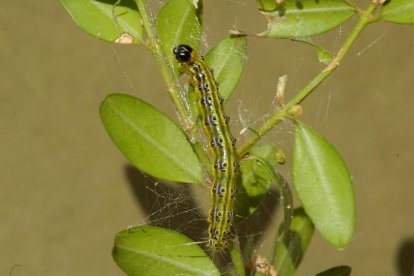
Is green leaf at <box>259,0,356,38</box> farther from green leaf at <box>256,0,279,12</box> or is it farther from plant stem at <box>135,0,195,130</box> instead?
plant stem at <box>135,0,195,130</box>

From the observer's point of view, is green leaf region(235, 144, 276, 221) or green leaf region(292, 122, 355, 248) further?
green leaf region(235, 144, 276, 221)

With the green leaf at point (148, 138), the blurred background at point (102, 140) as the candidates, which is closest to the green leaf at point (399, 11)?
the green leaf at point (148, 138)

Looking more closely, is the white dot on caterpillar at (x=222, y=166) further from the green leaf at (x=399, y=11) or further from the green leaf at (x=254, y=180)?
the green leaf at (x=399, y=11)

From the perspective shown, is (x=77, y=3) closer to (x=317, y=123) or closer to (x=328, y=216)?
(x=328, y=216)

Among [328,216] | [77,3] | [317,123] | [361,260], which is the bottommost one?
[361,260]

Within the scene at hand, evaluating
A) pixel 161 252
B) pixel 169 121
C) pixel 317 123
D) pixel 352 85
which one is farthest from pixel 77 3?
pixel 352 85

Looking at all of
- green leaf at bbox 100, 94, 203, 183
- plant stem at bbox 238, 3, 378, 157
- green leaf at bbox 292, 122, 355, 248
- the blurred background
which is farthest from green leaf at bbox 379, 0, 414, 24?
the blurred background

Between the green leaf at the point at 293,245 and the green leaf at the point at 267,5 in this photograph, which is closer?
the green leaf at the point at 267,5
